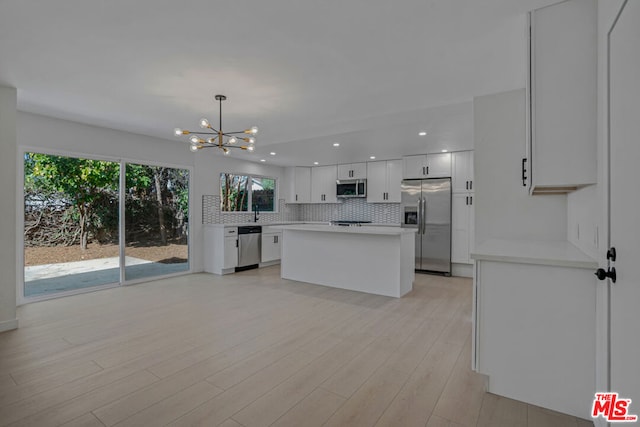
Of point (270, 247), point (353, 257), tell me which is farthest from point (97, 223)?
point (353, 257)

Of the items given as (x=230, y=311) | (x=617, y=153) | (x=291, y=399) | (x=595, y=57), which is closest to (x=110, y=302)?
(x=230, y=311)

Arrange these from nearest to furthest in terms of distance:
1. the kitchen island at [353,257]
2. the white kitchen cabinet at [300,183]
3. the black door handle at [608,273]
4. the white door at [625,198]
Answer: the white door at [625,198]
the black door handle at [608,273]
the kitchen island at [353,257]
the white kitchen cabinet at [300,183]

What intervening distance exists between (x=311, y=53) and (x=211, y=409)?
258cm

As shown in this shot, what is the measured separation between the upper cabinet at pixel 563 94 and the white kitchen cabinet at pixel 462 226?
3837mm

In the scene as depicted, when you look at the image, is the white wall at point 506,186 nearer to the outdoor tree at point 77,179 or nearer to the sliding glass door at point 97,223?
the sliding glass door at point 97,223

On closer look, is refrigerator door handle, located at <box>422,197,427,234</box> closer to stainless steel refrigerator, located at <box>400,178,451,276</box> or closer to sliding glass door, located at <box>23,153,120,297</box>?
stainless steel refrigerator, located at <box>400,178,451,276</box>

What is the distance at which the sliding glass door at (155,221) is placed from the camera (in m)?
4.99

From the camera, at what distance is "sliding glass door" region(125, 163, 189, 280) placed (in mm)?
4988

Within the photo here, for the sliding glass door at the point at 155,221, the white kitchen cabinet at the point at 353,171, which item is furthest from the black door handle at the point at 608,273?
the white kitchen cabinet at the point at 353,171

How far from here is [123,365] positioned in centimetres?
235

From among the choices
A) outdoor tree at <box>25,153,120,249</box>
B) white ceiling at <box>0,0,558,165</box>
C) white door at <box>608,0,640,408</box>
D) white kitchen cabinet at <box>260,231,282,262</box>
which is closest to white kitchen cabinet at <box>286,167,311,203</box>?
white kitchen cabinet at <box>260,231,282,262</box>

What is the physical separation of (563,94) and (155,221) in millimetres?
5583

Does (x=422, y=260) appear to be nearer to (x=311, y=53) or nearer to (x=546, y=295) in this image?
(x=546, y=295)

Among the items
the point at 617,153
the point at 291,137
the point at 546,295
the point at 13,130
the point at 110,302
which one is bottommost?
the point at 110,302
